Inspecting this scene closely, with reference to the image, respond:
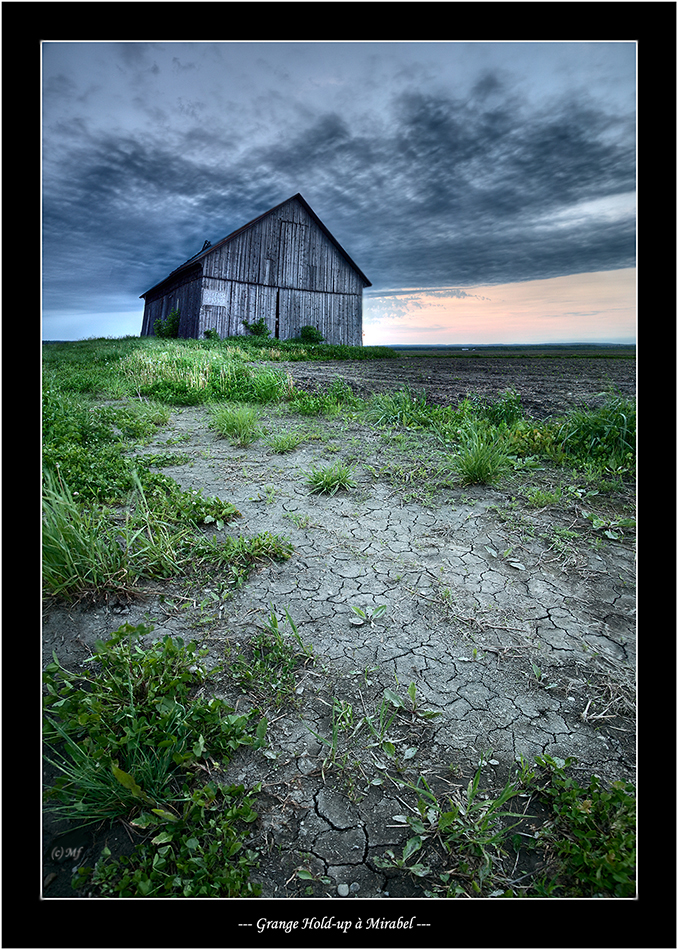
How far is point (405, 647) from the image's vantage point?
2137 millimetres

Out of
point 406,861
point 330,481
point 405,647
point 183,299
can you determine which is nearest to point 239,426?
point 330,481

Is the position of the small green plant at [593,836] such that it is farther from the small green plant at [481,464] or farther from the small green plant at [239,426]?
the small green plant at [239,426]

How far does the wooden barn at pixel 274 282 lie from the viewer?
2062 cm

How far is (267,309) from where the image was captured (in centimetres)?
2186

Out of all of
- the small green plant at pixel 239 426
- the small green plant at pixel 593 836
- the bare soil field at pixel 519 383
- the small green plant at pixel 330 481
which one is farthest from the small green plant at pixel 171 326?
the small green plant at pixel 593 836

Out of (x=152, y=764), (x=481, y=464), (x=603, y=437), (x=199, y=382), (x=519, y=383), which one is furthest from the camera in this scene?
(x=199, y=382)

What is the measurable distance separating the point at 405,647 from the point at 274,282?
22.5 m

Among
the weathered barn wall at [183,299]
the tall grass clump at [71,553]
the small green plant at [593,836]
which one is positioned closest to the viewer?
the small green plant at [593,836]

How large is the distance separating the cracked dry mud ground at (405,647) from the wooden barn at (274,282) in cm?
1989

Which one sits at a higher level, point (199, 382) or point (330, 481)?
point (199, 382)

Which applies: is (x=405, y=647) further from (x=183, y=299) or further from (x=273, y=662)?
(x=183, y=299)
